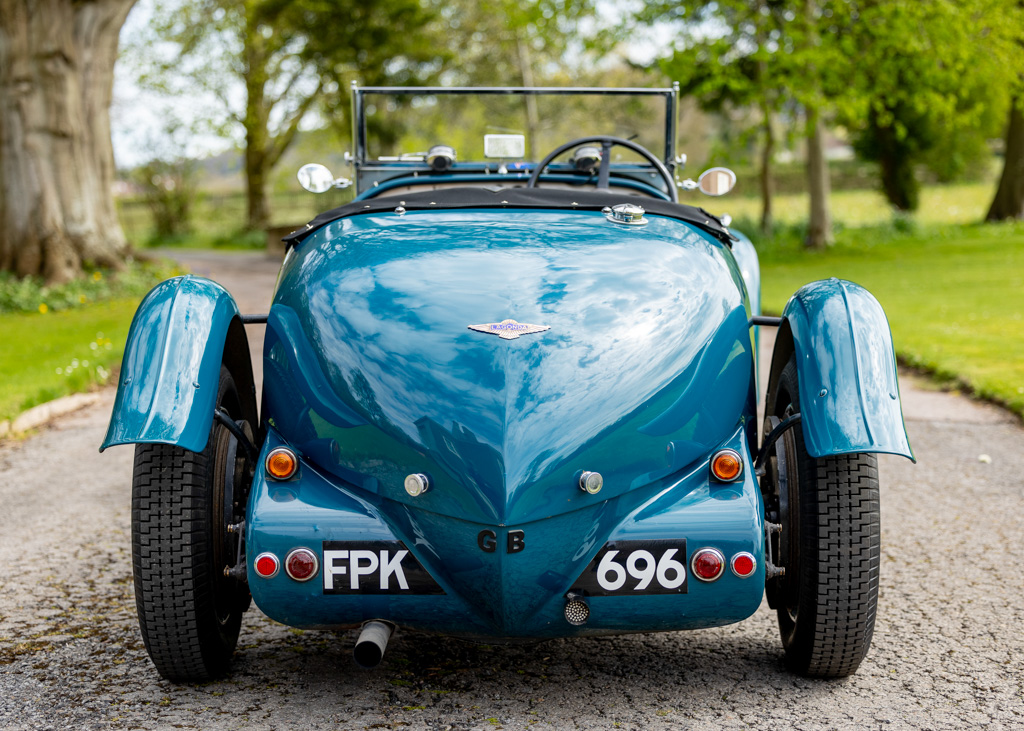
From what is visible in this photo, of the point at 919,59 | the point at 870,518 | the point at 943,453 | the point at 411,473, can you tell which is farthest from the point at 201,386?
the point at 919,59

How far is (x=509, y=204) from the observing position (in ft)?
11.3

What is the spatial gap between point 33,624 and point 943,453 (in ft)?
15.2

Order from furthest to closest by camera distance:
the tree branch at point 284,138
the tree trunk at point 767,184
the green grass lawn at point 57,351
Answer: the tree branch at point 284,138
the tree trunk at point 767,184
the green grass lawn at point 57,351

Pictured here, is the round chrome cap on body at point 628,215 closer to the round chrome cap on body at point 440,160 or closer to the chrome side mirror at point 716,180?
the chrome side mirror at point 716,180

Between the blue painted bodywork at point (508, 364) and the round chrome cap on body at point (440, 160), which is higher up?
the round chrome cap on body at point (440, 160)

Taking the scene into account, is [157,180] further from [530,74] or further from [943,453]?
[943,453]

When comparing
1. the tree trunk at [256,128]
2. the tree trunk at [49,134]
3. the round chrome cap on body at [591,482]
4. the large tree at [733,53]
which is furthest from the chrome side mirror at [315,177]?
the tree trunk at [256,128]

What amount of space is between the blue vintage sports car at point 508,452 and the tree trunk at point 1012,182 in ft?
74.7

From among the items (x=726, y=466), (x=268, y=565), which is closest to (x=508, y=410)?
(x=726, y=466)

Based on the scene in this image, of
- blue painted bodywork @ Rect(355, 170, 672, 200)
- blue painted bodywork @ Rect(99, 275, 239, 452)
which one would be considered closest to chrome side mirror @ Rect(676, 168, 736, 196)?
blue painted bodywork @ Rect(355, 170, 672, 200)

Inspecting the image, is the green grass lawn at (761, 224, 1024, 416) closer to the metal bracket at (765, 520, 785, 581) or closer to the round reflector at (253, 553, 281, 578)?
the metal bracket at (765, 520, 785, 581)

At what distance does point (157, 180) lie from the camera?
30828 millimetres

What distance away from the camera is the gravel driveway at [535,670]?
8.57 feet

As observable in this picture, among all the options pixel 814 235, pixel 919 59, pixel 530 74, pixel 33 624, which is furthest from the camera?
pixel 530 74
